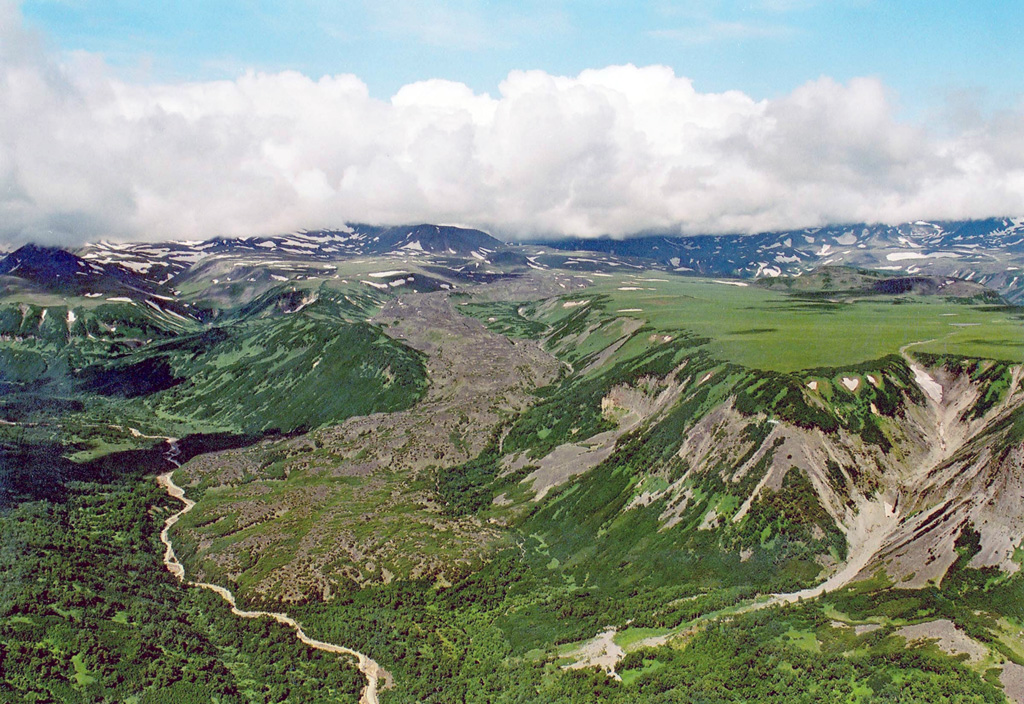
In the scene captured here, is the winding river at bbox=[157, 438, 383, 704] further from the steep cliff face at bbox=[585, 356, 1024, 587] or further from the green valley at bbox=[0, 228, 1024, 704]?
the steep cliff face at bbox=[585, 356, 1024, 587]

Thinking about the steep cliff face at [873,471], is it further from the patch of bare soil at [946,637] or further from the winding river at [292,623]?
the winding river at [292,623]

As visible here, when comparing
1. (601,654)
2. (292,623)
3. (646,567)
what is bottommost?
(292,623)

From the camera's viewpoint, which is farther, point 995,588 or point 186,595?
point 186,595

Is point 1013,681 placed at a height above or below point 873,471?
below

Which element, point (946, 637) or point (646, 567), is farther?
point (646, 567)

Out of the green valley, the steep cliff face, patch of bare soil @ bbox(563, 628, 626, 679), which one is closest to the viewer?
the green valley

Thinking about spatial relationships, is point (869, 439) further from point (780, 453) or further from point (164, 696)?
point (164, 696)

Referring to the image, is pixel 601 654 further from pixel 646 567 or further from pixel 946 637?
pixel 946 637

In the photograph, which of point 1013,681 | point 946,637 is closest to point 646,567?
point 946,637

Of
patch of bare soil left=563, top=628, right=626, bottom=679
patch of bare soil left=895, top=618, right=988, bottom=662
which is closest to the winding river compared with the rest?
patch of bare soil left=563, top=628, right=626, bottom=679

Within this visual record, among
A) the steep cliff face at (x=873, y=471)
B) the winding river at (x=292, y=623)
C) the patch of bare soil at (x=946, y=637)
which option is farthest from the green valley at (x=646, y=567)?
the winding river at (x=292, y=623)

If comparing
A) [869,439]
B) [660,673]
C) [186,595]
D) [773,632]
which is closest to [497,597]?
[660,673]
